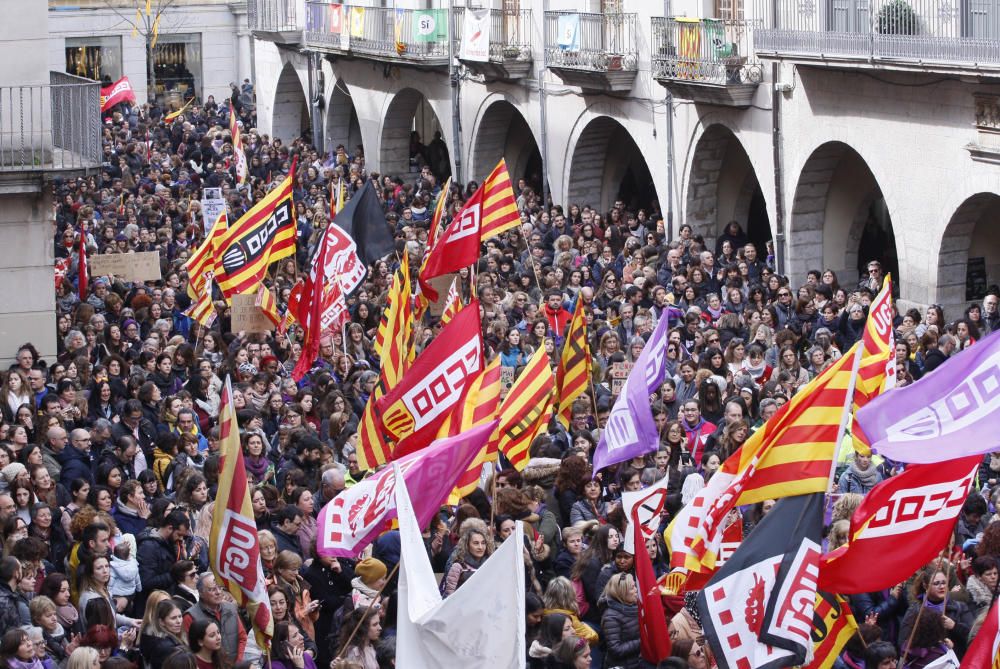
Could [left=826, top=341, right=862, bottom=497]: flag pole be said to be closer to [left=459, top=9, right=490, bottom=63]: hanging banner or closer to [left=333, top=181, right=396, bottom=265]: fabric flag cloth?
[left=333, top=181, right=396, bottom=265]: fabric flag cloth

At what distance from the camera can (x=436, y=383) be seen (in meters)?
12.7

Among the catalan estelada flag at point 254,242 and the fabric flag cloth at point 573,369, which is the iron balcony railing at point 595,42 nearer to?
the catalan estelada flag at point 254,242

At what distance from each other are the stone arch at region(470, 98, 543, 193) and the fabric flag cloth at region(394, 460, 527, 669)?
2491cm

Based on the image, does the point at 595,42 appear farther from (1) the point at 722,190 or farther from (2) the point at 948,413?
(2) the point at 948,413

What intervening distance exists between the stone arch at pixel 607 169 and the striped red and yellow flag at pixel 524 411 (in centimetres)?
1671

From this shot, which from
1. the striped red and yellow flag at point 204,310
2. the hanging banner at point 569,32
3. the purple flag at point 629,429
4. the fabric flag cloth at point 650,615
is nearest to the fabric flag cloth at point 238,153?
the hanging banner at point 569,32

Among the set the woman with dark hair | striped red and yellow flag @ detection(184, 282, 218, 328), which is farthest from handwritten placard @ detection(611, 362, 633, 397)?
the woman with dark hair

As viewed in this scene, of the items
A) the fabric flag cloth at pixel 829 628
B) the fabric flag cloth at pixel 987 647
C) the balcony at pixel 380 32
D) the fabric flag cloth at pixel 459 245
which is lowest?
the fabric flag cloth at pixel 829 628

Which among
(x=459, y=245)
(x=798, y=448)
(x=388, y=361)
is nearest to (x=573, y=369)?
(x=388, y=361)

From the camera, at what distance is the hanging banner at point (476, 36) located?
3111cm

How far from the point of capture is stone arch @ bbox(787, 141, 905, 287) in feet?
78.5

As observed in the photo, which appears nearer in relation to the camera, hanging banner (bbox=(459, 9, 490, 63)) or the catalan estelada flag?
the catalan estelada flag

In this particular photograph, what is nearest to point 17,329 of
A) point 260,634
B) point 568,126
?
point 260,634

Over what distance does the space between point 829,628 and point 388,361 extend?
598 cm
